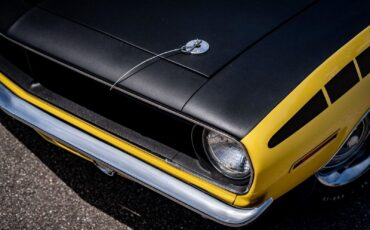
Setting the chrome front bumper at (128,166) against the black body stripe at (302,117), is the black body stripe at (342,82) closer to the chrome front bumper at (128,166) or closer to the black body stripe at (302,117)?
the black body stripe at (302,117)

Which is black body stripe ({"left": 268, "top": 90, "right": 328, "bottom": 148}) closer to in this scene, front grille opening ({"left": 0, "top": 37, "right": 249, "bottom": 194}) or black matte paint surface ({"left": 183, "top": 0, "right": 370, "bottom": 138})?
black matte paint surface ({"left": 183, "top": 0, "right": 370, "bottom": 138})

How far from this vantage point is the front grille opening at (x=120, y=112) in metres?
2.76

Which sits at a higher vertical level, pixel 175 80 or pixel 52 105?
pixel 175 80

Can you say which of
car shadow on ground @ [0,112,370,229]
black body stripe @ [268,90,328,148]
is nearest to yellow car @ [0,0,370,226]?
black body stripe @ [268,90,328,148]

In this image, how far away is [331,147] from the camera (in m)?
2.83

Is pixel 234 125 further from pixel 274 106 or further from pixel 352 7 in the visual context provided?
pixel 352 7

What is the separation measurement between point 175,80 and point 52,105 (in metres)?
0.76

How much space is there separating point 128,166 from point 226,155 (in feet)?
1.55

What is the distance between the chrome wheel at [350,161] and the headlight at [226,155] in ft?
1.94

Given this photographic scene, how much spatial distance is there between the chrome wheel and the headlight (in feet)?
1.94

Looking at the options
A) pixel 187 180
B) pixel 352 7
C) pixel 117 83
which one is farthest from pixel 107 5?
pixel 352 7

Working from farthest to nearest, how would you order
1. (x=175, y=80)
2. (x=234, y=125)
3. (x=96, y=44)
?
(x=96, y=44) < (x=175, y=80) < (x=234, y=125)

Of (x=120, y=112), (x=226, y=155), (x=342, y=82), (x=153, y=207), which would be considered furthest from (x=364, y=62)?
(x=153, y=207)

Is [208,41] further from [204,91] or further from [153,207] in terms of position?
[153,207]
